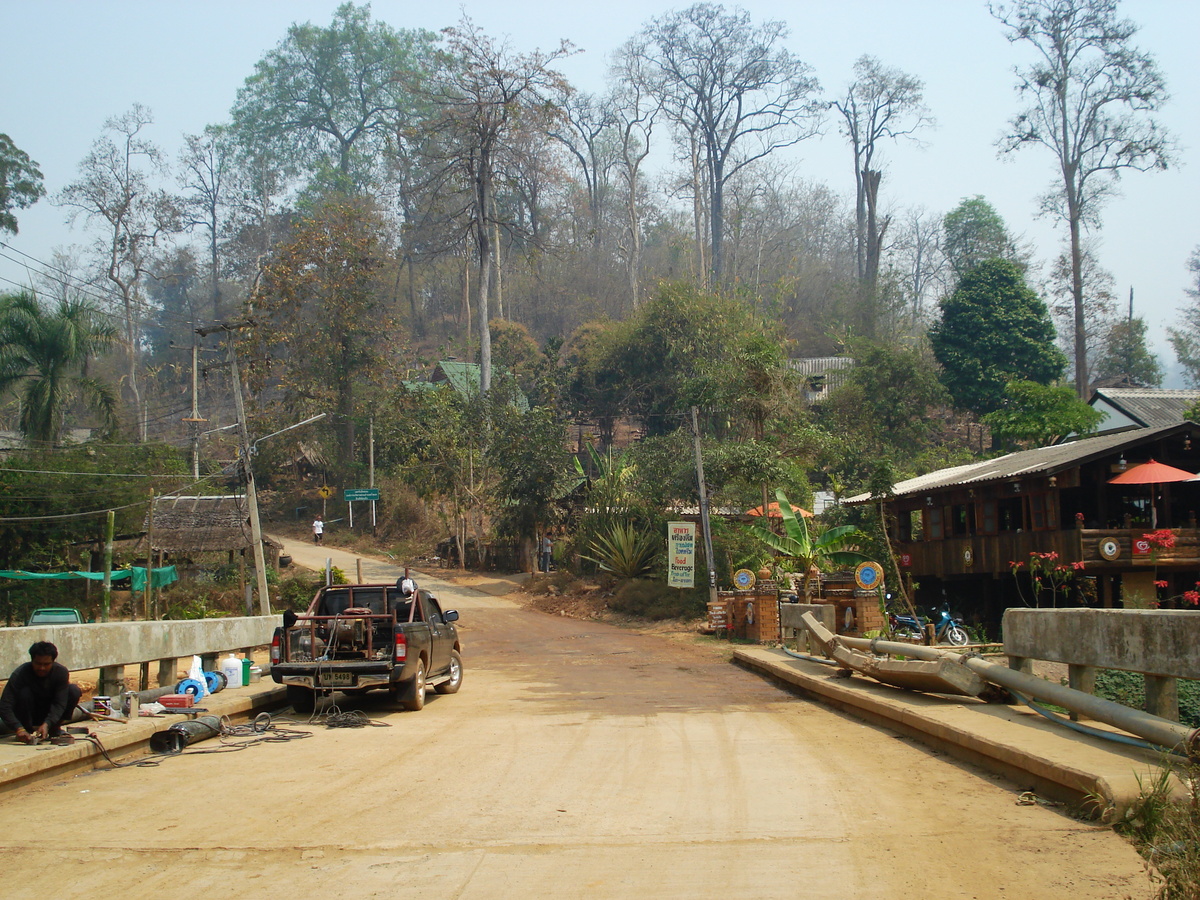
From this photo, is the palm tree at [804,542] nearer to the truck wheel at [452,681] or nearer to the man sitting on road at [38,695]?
the truck wheel at [452,681]

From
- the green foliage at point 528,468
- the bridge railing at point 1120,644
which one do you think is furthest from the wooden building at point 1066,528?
the bridge railing at point 1120,644

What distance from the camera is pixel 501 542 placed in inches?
1548

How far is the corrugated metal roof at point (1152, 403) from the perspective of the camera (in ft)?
113

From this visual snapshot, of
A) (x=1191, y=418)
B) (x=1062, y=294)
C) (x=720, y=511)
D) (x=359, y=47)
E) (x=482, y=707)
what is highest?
(x=359, y=47)

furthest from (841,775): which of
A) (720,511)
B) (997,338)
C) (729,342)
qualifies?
(997,338)

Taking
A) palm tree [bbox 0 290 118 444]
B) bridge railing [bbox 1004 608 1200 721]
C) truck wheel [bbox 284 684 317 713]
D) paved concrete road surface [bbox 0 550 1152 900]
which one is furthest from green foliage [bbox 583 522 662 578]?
bridge railing [bbox 1004 608 1200 721]

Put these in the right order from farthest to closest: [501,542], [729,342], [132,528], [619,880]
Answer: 1. [729,342]
2. [501,542]
3. [132,528]
4. [619,880]

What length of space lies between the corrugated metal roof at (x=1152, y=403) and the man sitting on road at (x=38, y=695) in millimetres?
35328

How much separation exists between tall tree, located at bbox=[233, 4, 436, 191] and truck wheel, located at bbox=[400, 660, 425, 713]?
A: 62058 mm

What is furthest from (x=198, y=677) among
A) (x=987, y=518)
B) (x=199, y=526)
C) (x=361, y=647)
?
(x=199, y=526)

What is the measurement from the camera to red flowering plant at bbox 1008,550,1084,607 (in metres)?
21.5

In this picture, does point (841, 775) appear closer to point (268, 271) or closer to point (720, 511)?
point (720, 511)

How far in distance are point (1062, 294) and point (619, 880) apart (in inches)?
2093

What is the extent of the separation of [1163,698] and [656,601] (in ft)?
67.7
